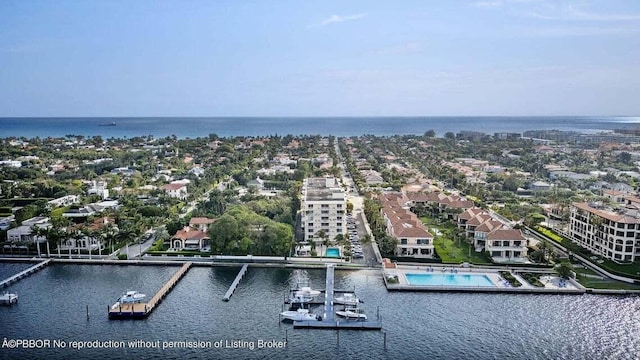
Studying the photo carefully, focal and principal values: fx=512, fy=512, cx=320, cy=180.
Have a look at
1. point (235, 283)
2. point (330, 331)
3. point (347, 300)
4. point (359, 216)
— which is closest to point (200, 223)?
point (235, 283)

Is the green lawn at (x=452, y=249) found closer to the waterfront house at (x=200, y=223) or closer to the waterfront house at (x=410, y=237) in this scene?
the waterfront house at (x=410, y=237)

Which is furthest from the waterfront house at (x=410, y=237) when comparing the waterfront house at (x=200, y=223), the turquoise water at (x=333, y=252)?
the waterfront house at (x=200, y=223)

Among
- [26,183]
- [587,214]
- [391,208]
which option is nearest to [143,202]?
[26,183]

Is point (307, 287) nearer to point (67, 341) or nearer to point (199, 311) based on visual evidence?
point (199, 311)

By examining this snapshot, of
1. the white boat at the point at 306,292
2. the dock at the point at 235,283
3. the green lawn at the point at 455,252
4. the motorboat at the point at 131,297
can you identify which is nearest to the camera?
the motorboat at the point at 131,297

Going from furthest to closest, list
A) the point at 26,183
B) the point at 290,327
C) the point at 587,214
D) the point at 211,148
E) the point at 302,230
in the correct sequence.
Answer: the point at 211,148 → the point at 26,183 → the point at 302,230 → the point at 587,214 → the point at 290,327

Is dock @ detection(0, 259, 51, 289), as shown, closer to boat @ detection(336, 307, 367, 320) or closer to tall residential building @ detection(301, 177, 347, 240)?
tall residential building @ detection(301, 177, 347, 240)

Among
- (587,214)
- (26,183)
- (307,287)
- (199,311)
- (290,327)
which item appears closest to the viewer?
(290,327)
